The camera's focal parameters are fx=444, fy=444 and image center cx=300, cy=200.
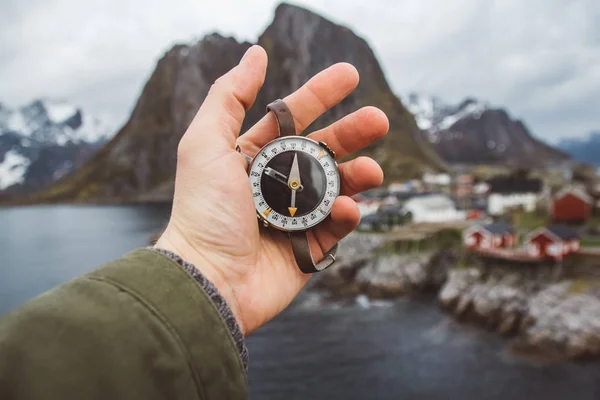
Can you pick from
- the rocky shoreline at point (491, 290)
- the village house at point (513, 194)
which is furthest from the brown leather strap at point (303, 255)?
the village house at point (513, 194)

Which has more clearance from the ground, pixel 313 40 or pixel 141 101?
pixel 313 40

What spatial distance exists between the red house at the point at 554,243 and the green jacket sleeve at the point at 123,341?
30.2m

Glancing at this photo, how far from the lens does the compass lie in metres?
3.19

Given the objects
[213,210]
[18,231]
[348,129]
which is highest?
[348,129]

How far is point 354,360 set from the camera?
72.7 feet

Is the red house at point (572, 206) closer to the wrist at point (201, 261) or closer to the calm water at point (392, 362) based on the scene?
the calm water at point (392, 362)

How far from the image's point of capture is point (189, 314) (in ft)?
5.64

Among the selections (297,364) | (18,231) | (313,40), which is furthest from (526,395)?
(313,40)

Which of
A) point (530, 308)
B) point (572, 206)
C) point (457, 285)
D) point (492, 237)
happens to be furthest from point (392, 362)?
point (572, 206)

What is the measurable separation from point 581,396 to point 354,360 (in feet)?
31.7

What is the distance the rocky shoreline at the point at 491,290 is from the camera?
21.6 m

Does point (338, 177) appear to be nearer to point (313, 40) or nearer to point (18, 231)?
point (18, 231)

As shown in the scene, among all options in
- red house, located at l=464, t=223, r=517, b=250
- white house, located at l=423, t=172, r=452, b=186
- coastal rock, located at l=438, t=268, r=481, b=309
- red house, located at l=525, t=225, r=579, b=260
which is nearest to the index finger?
coastal rock, located at l=438, t=268, r=481, b=309

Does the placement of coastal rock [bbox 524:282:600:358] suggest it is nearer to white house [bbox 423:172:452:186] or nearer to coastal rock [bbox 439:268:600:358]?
coastal rock [bbox 439:268:600:358]
